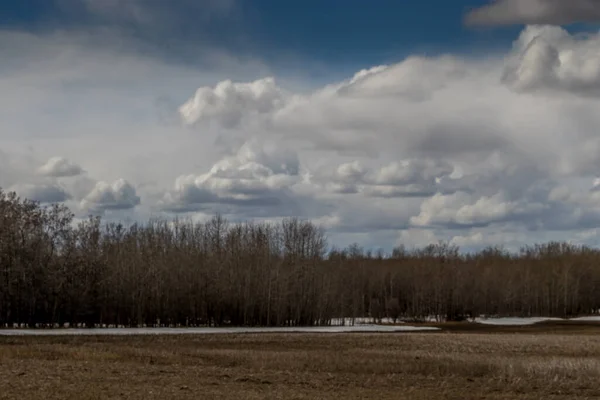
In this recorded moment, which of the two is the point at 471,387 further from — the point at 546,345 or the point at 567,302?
the point at 567,302

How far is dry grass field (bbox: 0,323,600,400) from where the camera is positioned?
2355 cm

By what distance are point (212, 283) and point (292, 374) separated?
198ft

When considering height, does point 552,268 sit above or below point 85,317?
above

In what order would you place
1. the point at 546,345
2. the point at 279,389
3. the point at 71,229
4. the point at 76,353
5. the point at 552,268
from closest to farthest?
1. the point at 279,389
2. the point at 76,353
3. the point at 546,345
4. the point at 71,229
5. the point at 552,268

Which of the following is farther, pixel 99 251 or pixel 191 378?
pixel 99 251

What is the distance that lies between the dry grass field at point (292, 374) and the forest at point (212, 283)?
36.8m

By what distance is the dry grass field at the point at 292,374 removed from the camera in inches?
927

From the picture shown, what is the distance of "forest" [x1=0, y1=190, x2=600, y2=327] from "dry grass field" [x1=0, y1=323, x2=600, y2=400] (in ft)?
121

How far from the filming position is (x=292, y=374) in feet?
96.9

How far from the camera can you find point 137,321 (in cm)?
8300

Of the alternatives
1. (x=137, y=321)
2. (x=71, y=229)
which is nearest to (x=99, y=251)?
(x=71, y=229)

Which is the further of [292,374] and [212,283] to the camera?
[212,283]

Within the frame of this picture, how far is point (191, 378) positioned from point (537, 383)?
12460mm

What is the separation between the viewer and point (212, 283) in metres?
89.1
